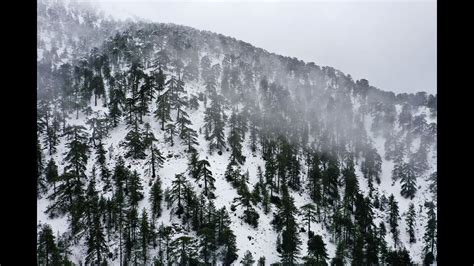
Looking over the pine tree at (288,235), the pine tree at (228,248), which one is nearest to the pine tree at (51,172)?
the pine tree at (228,248)

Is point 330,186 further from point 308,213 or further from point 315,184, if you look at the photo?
point 308,213

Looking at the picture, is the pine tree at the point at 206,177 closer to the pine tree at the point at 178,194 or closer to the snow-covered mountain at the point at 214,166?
the snow-covered mountain at the point at 214,166

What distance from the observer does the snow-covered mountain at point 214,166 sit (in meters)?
61.3

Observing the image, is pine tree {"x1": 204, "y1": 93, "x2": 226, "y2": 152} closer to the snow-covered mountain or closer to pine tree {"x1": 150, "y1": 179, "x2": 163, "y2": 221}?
the snow-covered mountain

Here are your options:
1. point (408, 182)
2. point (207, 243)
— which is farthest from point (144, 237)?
point (408, 182)

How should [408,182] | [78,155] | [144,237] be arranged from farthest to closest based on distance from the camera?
[408,182] → [78,155] → [144,237]

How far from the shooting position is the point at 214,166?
8312cm

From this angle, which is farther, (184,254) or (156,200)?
(156,200)

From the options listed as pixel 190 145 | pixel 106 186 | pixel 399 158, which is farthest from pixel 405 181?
pixel 106 186

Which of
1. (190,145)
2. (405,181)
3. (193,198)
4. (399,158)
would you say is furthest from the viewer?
(399,158)

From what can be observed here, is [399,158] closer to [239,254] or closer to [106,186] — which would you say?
[239,254]

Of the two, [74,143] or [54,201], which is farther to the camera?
[74,143]
